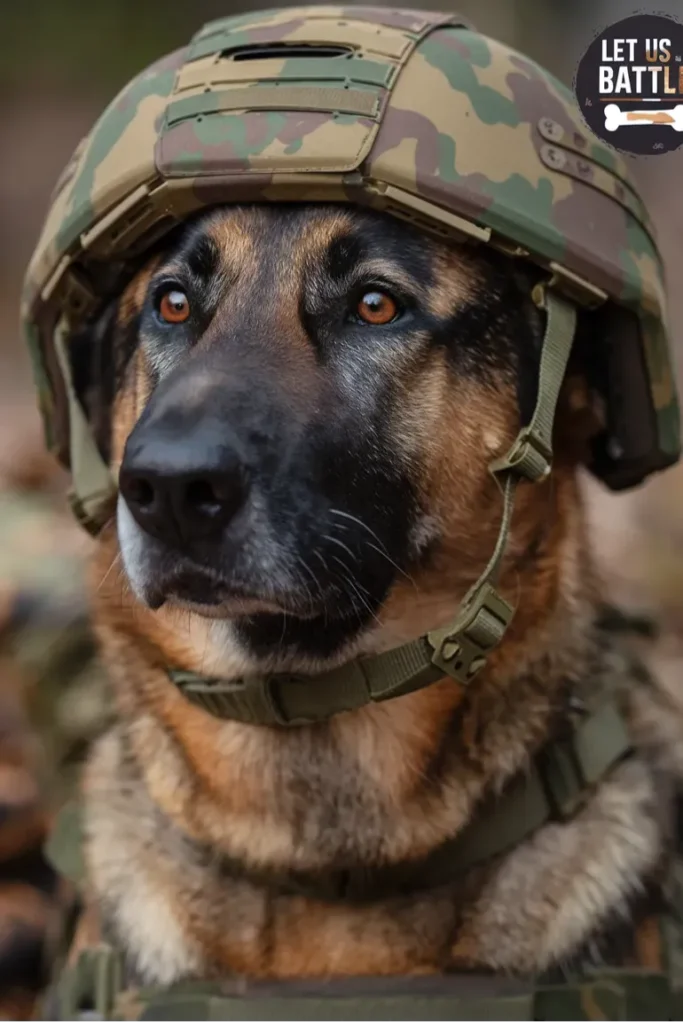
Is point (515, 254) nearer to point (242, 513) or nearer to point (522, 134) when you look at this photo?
point (522, 134)

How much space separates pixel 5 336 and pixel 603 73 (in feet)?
15.9

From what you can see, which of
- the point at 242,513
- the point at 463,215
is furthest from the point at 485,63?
the point at 242,513

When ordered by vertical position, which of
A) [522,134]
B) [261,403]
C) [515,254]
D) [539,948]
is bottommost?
[539,948]

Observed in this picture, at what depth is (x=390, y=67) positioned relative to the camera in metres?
2.33

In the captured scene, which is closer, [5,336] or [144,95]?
[144,95]

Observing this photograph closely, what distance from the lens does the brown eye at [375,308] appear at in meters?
2.30

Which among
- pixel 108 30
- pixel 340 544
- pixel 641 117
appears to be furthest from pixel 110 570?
pixel 108 30

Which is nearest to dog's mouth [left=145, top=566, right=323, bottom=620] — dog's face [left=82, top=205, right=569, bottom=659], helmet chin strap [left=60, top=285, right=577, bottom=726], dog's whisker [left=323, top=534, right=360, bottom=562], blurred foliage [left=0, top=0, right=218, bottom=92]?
dog's face [left=82, top=205, right=569, bottom=659]

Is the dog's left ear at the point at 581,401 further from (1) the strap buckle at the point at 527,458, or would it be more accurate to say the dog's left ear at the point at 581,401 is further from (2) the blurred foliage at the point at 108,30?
(2) the blurred foliage at the point at 108,30

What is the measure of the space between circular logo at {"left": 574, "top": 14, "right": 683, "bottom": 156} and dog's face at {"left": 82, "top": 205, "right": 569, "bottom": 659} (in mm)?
470

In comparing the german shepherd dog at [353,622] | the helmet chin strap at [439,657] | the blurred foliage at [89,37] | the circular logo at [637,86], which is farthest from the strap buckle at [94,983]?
the blurred foliage at [89,37]

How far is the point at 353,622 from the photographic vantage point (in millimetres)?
2334

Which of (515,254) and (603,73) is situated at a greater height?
(603,73)

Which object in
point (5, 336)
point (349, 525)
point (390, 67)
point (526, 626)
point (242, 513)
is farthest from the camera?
point (5, 336)
